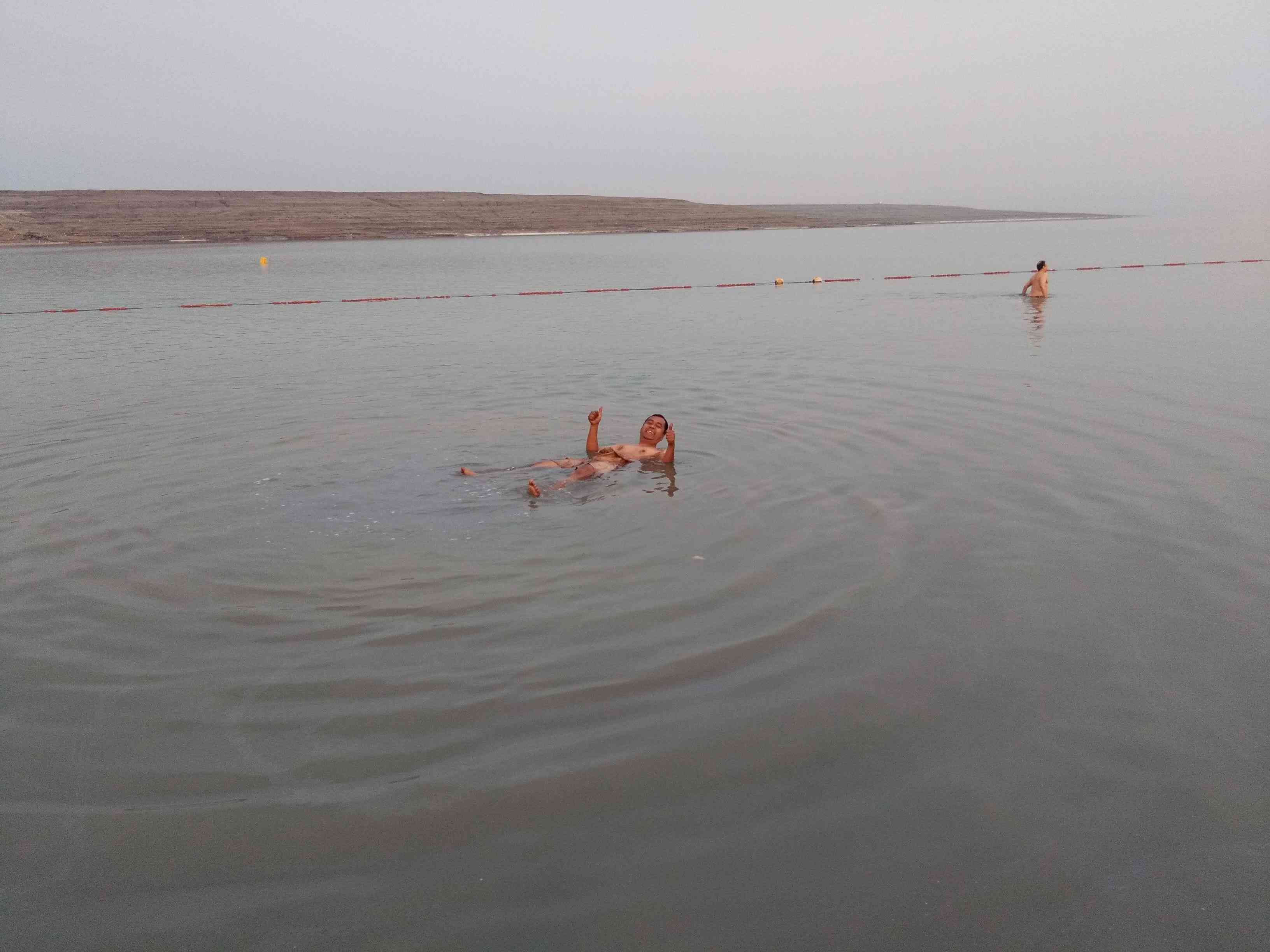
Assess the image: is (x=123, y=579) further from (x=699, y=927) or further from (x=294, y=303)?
(x=294, y=303)

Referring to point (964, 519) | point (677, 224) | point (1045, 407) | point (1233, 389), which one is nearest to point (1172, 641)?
point (964, 519)

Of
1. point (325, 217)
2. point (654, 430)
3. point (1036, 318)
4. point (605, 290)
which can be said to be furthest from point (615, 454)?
point (325, 217)

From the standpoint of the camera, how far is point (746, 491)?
968 cm

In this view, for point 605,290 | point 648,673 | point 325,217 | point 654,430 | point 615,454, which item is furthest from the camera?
point 325,217

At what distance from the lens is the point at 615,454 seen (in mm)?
10734

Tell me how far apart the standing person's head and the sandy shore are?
8489 cm

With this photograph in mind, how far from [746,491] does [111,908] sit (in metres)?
6.94

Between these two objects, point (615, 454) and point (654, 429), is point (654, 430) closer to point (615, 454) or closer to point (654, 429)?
point (654, 429)

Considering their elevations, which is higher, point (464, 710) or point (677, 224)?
point (677, 224)

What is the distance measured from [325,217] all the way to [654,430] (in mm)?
97589

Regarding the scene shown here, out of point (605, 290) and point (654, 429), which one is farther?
point (605, 290)

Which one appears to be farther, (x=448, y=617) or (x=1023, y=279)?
(x=1023, y=279)

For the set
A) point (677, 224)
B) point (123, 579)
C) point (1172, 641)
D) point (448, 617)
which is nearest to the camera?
point (1172, 641)

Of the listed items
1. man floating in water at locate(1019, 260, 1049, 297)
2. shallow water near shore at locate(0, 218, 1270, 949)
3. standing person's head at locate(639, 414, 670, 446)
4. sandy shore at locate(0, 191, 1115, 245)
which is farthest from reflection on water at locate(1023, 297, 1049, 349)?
sandy shore at locate(0, 191, 1115, 245)
